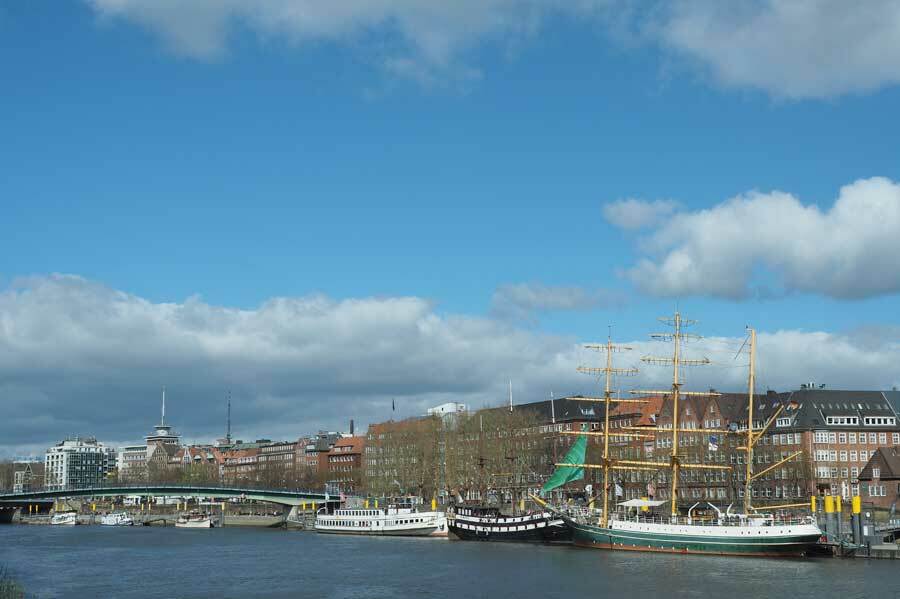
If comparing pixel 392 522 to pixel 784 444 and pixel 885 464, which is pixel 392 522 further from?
pixel 885 464

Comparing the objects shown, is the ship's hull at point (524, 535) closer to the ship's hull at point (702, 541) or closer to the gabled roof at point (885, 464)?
the ship's hull at point (702, 541)

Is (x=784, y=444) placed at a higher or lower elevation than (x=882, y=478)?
higher

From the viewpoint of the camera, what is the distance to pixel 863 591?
7225 centimetres

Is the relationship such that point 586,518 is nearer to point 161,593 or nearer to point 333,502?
point 161,593

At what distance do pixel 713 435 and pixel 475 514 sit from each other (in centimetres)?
2827

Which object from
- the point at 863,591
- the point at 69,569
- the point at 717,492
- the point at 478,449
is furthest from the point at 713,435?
the point at 69,569

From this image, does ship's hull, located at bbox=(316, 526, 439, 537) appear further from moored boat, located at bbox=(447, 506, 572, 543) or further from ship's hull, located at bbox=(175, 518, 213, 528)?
ship's hull, located at bbox=(175, 518, 213, 528)

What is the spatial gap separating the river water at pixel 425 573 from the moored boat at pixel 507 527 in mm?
3651

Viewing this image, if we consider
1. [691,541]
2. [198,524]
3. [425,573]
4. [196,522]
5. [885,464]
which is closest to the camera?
[425,573]

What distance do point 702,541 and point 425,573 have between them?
2665 cm

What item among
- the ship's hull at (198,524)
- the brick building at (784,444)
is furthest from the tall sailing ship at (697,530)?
the ship's hull at (198,524)

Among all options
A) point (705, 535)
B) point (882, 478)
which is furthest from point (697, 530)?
point (882, 478)

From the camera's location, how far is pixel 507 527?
416 feet

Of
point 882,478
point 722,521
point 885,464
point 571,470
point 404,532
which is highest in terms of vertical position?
point 885,464
